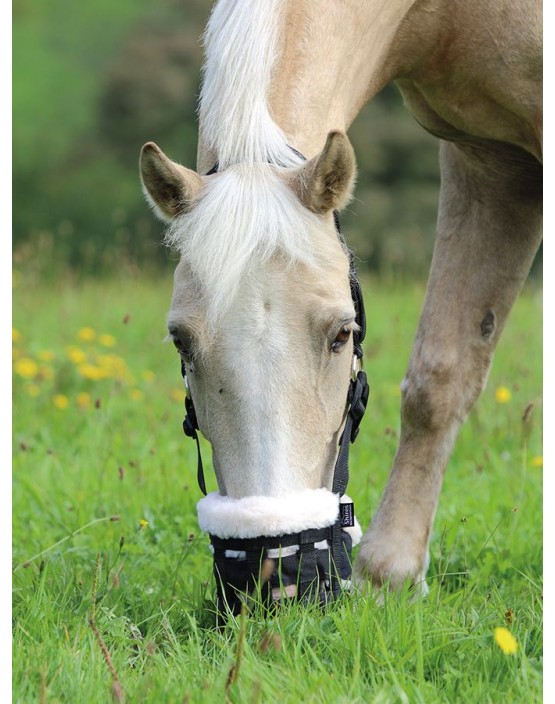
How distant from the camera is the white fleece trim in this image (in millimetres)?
2273

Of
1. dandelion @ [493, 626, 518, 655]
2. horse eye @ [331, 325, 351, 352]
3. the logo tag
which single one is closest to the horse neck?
horse eye @ [331, 325, 351, 352]

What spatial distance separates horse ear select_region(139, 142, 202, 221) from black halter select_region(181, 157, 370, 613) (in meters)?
0.14

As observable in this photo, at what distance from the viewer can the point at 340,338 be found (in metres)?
2.51

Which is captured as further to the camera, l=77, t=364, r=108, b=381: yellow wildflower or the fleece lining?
l=77, t=364, r=108, b=381: yellow wildflower

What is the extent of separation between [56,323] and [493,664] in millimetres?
5586

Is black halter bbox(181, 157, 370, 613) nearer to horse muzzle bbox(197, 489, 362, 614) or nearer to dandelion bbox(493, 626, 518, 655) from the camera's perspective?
horse muzzle bbox(197, 489, 362, 614)

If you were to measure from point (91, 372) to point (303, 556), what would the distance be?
3.30 metres

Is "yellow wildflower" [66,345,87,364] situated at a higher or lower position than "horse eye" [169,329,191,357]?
lower

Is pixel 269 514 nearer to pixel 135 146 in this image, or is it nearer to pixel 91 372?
pixel 91 372

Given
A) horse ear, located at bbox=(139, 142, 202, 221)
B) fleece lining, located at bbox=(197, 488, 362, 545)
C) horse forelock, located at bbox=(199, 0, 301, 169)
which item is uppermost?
horse forelock, located at bbox=(199, 0, 301, 169)

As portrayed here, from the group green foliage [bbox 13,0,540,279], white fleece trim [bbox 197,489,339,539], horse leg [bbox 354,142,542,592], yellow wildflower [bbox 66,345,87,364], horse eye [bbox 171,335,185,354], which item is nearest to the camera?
white fleece trim [bbox 197,489,339,539]

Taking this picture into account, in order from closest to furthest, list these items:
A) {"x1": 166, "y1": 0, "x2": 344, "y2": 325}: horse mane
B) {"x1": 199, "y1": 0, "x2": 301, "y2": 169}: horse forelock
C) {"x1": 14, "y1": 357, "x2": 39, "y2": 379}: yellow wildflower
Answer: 1. {"x1": 166, "y1": 0, "x2": 344, "y2": 325}: horse mane
2. {"x1": 199, "y1": 0, "x2": 301, "y2": 169}: horse forelock
3. {"x1": 14, "y1": 357, "x2": 39, "y2": 379}: yellow wildflower

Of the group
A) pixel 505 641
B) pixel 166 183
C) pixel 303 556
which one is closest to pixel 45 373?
pixel 166 183

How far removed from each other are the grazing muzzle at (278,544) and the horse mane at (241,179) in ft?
0.89
